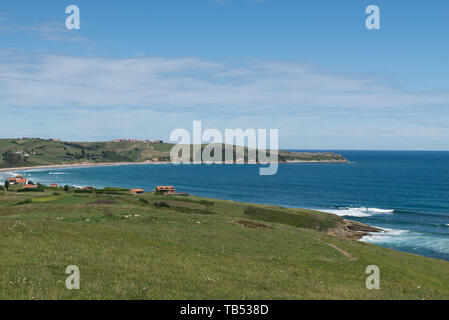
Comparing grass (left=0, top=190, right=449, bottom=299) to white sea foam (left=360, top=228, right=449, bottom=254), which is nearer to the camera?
grass (left=0, top=190, right=449, bottom=299)

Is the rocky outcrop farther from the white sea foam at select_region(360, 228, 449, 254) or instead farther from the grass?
the grass

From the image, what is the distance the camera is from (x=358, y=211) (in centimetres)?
12062

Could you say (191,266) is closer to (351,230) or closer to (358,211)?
(351,230)

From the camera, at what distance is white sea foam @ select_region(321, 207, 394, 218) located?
375 feet

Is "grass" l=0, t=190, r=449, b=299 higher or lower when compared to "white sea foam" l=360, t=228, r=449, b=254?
higher

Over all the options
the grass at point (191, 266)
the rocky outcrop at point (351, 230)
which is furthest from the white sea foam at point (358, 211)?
the grass at point (191, 266)

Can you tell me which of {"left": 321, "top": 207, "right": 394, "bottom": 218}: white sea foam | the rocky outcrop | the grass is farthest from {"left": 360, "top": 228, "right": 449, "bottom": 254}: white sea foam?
the grass

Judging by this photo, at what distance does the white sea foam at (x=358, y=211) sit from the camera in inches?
4496

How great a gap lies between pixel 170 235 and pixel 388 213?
317ft

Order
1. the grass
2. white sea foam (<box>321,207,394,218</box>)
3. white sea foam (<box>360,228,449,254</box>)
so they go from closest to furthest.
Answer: the grass < white sea foam (<box>360,228,449,254</box>) < white sea foam (<box>321,207,394,218</box>)

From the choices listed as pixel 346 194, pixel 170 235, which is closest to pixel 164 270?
pixel 170 235

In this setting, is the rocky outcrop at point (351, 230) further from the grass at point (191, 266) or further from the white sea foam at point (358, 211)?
the grass at point (191, 266)

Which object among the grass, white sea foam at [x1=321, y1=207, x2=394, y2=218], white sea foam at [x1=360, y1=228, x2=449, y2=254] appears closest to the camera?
the grass
